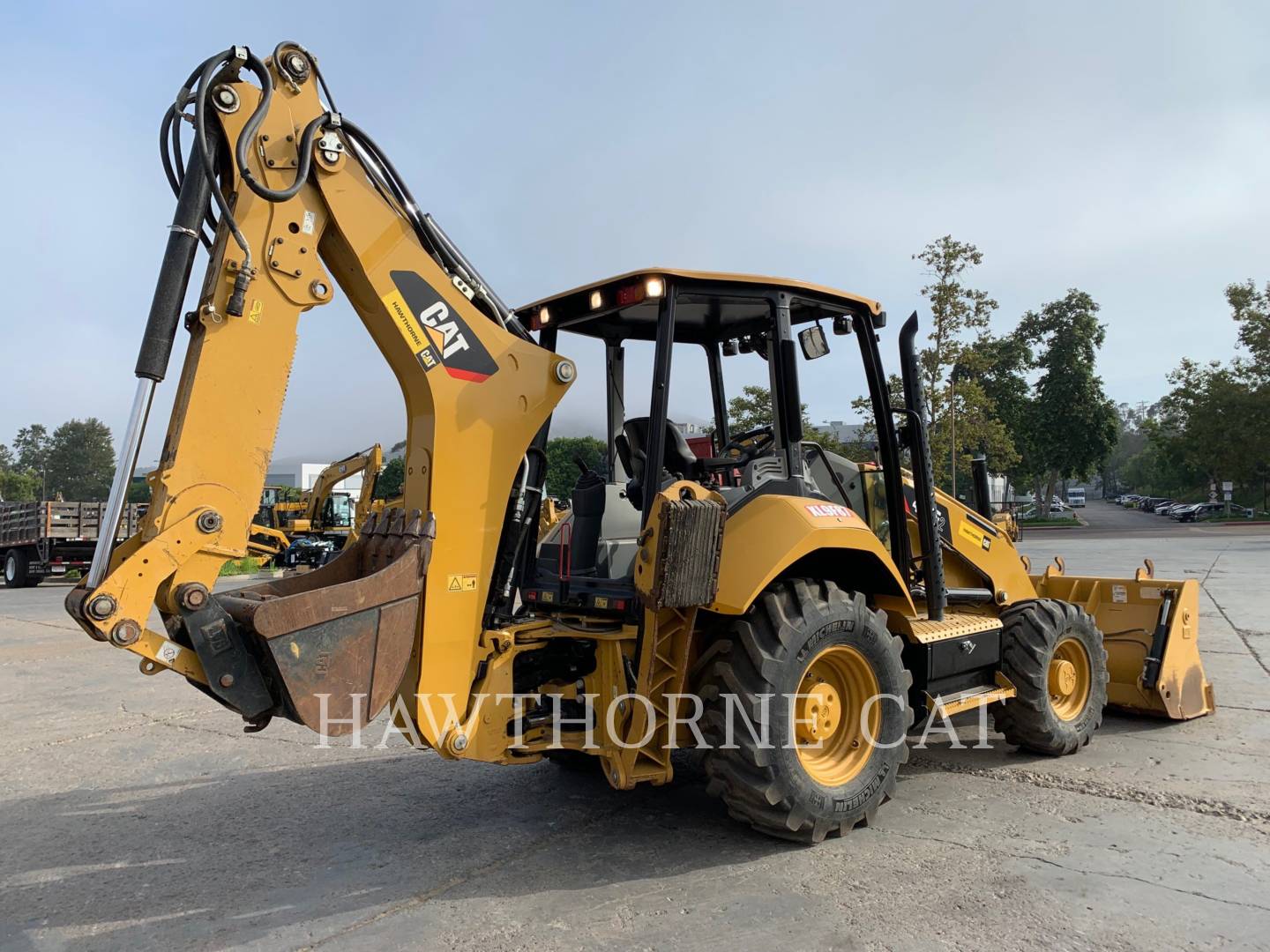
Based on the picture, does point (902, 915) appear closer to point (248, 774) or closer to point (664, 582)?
point (664, 582)

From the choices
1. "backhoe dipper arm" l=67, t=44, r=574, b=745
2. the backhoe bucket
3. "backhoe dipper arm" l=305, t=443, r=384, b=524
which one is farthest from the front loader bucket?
"backhoe dipper arm" l=305, t=443, r=384, b=524

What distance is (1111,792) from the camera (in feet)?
16.2

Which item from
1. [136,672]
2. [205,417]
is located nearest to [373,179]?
[205,417]

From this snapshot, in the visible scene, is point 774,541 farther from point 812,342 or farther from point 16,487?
point 16,487

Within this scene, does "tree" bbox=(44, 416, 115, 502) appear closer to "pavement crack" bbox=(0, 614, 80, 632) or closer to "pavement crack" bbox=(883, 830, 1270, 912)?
"pavement crack" bbox=(0, 614, 80, 632)

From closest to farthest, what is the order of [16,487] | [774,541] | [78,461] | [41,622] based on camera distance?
[774,541], [41,622], [16,487], [78,461]

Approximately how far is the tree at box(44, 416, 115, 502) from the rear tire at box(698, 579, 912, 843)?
302ft

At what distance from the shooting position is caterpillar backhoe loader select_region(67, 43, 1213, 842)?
3.27m

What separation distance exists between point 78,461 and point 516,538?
94231mm

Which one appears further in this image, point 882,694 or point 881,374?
point 881,374

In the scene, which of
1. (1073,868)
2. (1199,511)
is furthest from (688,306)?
(1199,511)

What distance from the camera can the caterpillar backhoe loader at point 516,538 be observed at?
327 centimetres

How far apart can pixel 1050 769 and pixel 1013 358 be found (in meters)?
46.9

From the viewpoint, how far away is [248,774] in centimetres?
563
